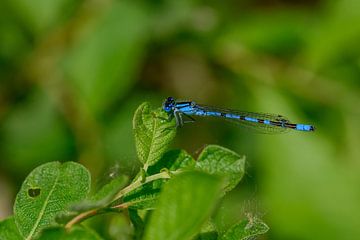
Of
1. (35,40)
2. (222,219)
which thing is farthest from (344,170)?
(222,219)

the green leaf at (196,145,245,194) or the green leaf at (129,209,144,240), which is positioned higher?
the green leaf at (196,145,245,194)

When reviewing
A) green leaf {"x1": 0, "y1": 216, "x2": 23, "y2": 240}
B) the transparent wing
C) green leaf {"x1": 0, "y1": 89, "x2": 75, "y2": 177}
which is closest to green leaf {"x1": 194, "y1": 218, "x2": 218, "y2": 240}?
green leaf {"x1": 0, "y1": 216, "x2": 23, "y2": 240}

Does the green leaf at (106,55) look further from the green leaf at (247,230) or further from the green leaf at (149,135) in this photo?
the green leaf at (247,230)

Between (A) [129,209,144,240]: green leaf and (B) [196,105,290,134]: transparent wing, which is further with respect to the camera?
(B) [196,105,290,134]: transparent wing

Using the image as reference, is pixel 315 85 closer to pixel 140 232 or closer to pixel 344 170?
pixel 344 170

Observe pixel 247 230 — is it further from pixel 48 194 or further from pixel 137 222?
pixel 48 194

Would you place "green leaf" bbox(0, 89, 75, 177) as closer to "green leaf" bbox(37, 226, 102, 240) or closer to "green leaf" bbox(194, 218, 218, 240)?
"green leaf" bbox(194, 218, 218, 240)
